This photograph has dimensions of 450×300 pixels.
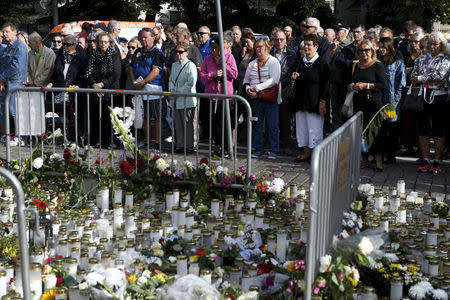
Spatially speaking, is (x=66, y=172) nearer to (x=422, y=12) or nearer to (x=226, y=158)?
(x=226, y=158)

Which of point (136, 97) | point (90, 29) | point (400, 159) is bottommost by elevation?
point (400, 159)

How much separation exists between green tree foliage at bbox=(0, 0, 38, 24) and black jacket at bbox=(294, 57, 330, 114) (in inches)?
773

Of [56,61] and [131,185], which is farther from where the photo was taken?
[56,61]

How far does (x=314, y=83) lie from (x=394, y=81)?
3.67ft

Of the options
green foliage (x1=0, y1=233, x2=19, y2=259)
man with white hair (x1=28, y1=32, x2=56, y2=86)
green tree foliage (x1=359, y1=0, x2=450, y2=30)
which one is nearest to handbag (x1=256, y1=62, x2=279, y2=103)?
man with white hair (x1=28, y1=32, x2=56, y2=86)

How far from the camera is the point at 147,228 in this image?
22.0 ft

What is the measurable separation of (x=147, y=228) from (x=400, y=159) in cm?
561

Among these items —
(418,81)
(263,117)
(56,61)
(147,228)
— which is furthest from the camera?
(56,61)

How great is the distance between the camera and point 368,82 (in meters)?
9.87

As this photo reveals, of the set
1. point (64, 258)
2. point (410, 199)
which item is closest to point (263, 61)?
point (410, 199)

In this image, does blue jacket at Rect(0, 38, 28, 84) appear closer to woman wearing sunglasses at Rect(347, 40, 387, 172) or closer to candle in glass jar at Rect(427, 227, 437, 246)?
woman wearing sunglasses at Rect(347, 40, 387, 172)

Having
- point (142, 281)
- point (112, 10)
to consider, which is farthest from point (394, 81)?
point (112, 10)

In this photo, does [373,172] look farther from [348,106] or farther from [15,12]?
[15,12]

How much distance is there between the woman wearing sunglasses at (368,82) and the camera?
32.2 ft
